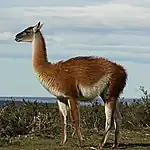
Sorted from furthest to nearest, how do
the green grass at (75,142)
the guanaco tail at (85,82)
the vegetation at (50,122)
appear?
1. the vegetation at (50,122)
2. the green grass at (75,142)
3. the guanaco tail at (85,82)

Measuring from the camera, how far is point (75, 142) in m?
14.3

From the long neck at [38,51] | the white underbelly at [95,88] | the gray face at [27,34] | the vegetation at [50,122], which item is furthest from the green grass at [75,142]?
the gray face at [27,34]

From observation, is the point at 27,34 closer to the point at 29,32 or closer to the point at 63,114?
the point at 29,32

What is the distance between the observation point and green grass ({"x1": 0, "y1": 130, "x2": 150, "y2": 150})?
13.5m

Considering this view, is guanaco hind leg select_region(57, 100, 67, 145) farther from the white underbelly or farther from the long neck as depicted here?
the long neck

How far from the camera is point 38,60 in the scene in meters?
13.7

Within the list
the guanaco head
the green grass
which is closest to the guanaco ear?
the guanaco head

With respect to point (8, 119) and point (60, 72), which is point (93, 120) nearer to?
point (8, 119)

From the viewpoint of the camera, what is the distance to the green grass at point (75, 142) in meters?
13.5

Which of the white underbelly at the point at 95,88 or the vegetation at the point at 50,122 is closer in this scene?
the white underbelly at the point at 95,88

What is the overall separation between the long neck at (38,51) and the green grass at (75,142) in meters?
1.81

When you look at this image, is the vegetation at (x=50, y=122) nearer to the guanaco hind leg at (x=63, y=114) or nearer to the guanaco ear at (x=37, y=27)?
the guanaco hind leg at (x=63, y=114)

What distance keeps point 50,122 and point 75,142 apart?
196 cm

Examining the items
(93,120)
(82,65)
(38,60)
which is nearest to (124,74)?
(82,65)
